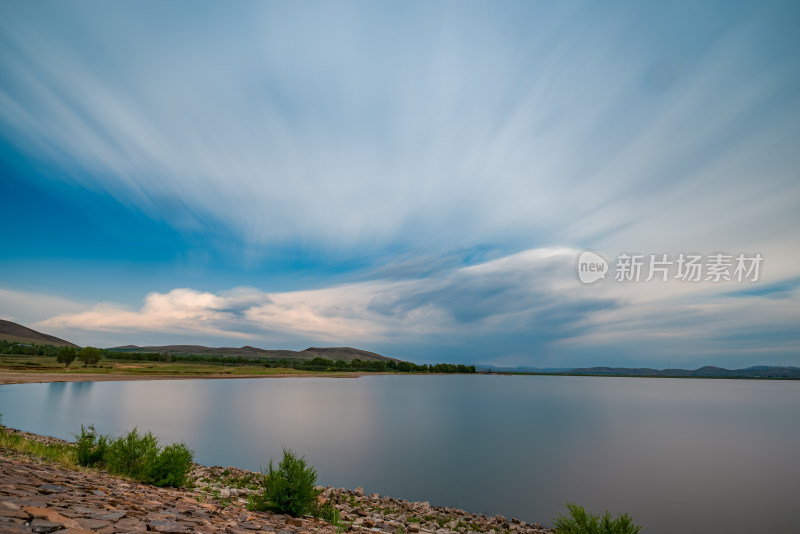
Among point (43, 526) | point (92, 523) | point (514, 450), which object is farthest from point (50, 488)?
point (514, 450)

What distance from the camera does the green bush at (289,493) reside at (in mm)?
9195

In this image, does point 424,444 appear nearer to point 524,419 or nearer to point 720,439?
point 524,419

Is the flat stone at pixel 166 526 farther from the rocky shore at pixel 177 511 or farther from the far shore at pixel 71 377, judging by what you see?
the far shore at pixel 71 377

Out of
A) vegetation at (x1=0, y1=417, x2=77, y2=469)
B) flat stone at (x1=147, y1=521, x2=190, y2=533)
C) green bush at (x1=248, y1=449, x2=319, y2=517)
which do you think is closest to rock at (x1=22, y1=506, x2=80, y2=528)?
flat stone at (x1=147, y1=521, x2=190, y2=533)

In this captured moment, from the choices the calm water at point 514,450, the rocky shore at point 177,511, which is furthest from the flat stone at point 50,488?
the calm water at point 514,450

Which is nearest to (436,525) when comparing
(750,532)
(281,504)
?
(281,504)

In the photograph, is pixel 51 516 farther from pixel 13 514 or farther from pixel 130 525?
pixel 130 525

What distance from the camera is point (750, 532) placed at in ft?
44.1

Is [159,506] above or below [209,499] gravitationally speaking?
above

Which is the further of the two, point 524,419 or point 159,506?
point 524,419

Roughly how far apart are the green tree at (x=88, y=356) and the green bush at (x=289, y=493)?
4446 inches

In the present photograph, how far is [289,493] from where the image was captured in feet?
30.6

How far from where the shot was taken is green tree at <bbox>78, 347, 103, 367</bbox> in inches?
3766

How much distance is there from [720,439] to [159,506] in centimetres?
3749
